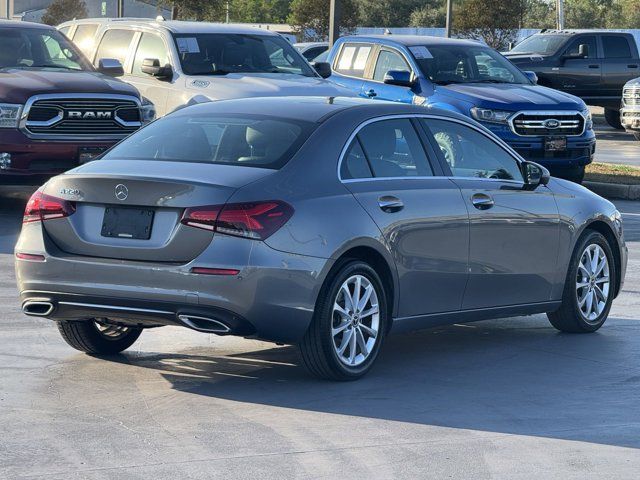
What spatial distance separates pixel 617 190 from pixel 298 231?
40.2ft

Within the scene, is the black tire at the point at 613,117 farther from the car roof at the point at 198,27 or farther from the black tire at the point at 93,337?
the black tire at the point at 93,337

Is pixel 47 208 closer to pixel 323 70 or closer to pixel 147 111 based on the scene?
pixel 147 111

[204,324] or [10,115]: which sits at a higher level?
[204,324]

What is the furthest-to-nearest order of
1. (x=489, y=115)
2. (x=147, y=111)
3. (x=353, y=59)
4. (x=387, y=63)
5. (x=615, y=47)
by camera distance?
1. (x=615, y=47)
2. (x=353, y=59)
3. (x=387, y=63)
4. (x=489, y=115)
5. (x=147, y=111)

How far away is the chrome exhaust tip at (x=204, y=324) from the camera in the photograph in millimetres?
7348

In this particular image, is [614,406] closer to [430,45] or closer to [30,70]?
[30,70]

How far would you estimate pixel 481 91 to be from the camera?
1886 centimetres

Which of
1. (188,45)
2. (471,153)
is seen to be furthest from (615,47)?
(471,153)

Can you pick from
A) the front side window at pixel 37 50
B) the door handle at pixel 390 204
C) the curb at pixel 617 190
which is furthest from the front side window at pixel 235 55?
the door handle at pixel 390 204

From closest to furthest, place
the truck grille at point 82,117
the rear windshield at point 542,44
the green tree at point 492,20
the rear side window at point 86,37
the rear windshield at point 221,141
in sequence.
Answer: the rear windshield at point 221,141 < the truck grille at point 82,117 < the rear side window at point 86,37 < the rear windshield at point 542,44 < the green tree at point 492,20

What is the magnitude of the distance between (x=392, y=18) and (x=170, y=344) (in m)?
73.8

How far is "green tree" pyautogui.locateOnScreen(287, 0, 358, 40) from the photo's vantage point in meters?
49.3

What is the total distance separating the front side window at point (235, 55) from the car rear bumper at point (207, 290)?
9.76m

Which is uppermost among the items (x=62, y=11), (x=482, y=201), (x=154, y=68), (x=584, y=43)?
(x=482, y=201)
